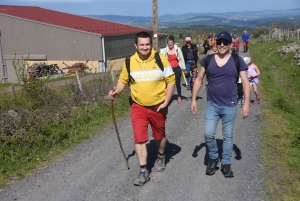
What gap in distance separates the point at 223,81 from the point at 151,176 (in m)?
1.69

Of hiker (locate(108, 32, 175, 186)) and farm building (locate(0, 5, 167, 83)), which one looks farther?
farm building (locate(0, 5, 167, 83))

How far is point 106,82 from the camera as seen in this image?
11.1 meters

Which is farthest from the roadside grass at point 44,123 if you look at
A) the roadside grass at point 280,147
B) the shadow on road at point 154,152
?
the roadside grass at point 280,147

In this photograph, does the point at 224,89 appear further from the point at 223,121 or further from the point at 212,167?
the point at 212,167

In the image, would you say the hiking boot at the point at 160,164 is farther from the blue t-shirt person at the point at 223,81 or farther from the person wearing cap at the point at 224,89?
the blue t-shirt person at the point at 223,81

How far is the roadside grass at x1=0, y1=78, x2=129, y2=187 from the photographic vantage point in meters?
5.64

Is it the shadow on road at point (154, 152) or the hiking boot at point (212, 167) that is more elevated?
the hiking boot at point (212, 167)

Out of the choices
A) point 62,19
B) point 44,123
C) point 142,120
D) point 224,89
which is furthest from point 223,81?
point 62,19

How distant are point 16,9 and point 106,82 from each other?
31.1m

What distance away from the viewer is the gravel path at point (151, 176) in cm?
431

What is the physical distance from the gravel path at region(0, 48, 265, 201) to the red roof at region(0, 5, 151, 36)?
25423mm

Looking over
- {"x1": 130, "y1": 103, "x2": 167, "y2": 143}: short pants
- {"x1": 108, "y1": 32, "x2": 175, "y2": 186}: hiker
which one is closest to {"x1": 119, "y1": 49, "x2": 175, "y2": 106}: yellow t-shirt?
{"x1": 108, "y1": 32, "x2": 175, "y2": 186}: hiker

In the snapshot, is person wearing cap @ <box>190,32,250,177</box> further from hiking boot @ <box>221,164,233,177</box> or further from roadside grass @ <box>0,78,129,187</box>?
roadside grass @ <box>0,78,129,187</box>

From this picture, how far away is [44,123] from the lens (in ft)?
22.5
